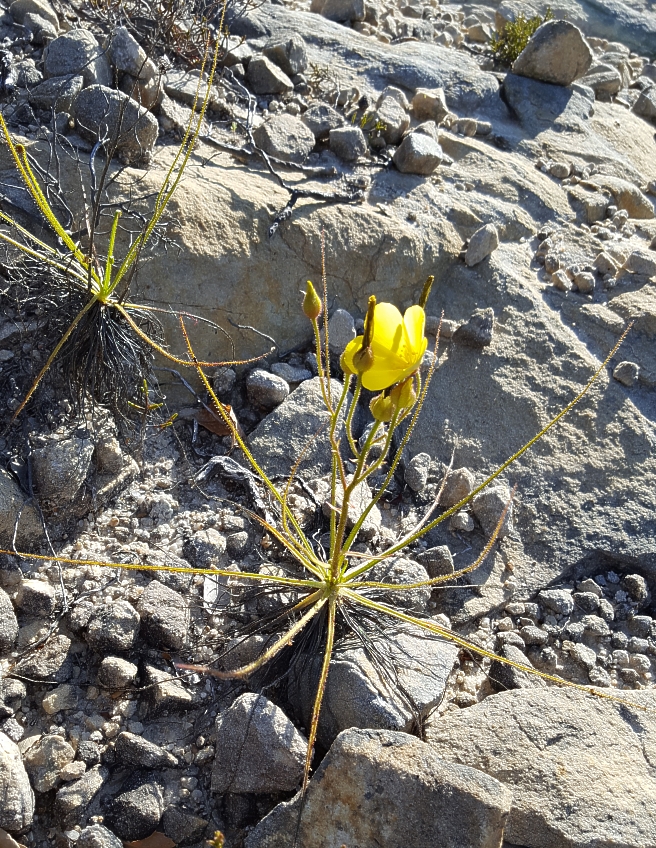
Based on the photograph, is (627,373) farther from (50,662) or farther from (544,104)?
(50,662)

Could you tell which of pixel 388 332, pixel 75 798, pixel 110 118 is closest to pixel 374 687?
pixel 75 798

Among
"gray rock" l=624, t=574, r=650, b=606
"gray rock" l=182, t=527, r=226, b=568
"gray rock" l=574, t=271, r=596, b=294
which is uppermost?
"gray rock" l=574, t=271, r=596, b=294

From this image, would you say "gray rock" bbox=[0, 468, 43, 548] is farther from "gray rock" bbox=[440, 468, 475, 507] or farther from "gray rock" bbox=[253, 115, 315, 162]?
"gray rock" bbox=[253, 115, 315, 162]

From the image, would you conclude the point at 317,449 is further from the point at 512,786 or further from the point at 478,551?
the point at 512,786

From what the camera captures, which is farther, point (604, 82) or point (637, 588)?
point (604, 82)

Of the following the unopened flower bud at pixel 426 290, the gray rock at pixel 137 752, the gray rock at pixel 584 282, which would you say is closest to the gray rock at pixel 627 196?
the gray rock at pixel 584 282

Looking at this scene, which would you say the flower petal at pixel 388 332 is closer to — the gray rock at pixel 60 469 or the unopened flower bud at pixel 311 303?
the unopened flower bud at pixel 311 303

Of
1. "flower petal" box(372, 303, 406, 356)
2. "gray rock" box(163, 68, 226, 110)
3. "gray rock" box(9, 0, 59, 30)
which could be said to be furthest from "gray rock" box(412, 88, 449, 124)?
"flower petal" box(372, 303, 406, 356)
